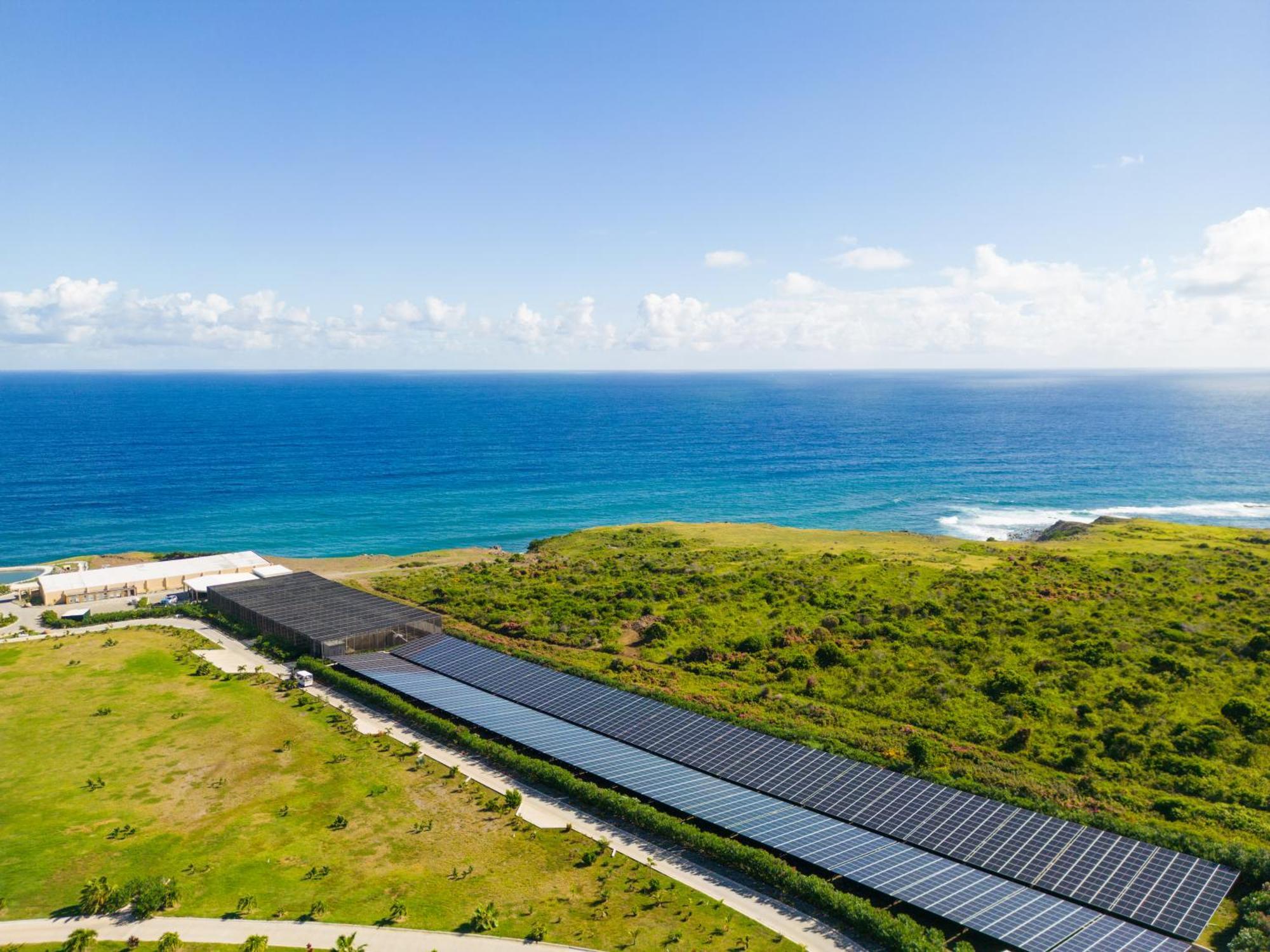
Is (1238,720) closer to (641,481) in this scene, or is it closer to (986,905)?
(986,905)

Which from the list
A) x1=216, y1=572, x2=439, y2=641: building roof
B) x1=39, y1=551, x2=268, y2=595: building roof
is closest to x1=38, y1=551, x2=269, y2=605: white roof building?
x1=39, y1=551, x2=268, y2=595: building roof

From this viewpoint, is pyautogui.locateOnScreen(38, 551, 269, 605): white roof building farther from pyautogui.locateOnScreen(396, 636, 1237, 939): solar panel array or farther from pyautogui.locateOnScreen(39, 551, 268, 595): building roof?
pyautogui.locateOnScreen(396, 636, 1237, 939): solar panel array

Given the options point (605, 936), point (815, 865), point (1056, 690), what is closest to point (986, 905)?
point (815, 865)

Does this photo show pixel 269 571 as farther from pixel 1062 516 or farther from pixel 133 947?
pixel 1062 516

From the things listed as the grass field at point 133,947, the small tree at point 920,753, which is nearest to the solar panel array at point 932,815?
the small tree at point 920,753

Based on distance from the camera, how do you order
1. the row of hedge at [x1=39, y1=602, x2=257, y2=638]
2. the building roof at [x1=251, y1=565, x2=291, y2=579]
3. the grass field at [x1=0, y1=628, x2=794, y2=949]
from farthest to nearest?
the building roof at [x1=251, y1=565, x2=291, y2=579] < the row of hedge at [x1=39, y1=602, x2=257, y2=638] < the grass field at [x1=0, y1=628, x2=794, y2=949]

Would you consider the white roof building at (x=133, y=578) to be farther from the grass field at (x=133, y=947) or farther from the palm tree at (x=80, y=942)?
the palm tree at (x=80, y=942)
